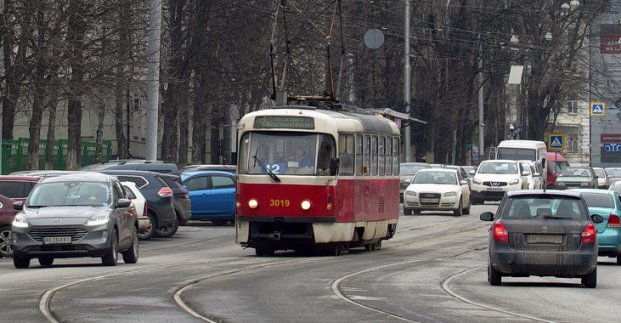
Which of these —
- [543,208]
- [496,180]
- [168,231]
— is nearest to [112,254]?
[543,208]

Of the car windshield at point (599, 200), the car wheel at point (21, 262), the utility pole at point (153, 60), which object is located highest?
the utility pole at point (153, 60)

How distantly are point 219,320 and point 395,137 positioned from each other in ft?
56.6

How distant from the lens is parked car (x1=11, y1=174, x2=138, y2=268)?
75.7 ft

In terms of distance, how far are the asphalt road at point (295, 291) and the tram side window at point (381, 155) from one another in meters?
1.67

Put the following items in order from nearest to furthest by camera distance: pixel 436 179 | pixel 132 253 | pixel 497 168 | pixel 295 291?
pixel 295 291
pixel 132 253
pixel 436 179
pixel 497 168

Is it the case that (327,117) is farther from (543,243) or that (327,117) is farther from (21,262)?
(543,243)

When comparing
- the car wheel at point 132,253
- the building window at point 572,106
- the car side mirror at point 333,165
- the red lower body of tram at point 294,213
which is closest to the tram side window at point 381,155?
the red lower body of tram at point 294,213

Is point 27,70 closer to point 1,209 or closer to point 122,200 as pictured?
point 1,209

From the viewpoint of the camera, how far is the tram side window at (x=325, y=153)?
26.3 meters

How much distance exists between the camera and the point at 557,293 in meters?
19.3

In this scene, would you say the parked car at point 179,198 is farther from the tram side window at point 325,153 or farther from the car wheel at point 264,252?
the tram side window at point 325,153

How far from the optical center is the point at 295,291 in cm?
1850

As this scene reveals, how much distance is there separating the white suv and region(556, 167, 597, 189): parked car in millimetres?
11467

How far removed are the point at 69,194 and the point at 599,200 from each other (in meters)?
10.2
